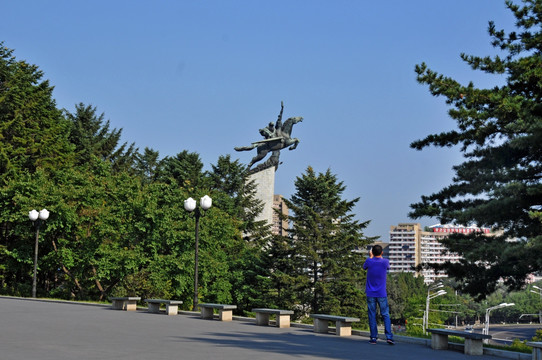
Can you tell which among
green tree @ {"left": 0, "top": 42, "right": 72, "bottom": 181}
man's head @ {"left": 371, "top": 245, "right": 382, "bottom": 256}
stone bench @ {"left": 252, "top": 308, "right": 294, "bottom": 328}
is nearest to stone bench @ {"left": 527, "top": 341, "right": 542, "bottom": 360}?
man's head @ {"left": 371, "top": 245, "right": 382, "bottom": 256}

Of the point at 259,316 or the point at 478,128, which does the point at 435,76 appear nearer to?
Answer: the point at 478,128

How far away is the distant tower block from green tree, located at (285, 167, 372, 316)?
444 inches

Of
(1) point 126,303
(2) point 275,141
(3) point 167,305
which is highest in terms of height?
(2) point 275,141

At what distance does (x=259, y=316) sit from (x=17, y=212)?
2078cm

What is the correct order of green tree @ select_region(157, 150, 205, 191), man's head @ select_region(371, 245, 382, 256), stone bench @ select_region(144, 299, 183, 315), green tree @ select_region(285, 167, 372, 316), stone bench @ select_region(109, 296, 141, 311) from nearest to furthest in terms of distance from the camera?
man's head @ select_region(371, 245, 382, 256) < stone bench @ select_region(144, 299, 183, 315) < stone bench @ select_region(109, 296, 141, 311) < green tree @ select_region(285, 167, 372, 316) < green tree @ select_region(157, 150, 205, 191)

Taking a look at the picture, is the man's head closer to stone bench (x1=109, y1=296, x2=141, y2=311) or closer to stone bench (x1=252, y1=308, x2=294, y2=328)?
stone bench (x1=252, y1=308, x2=294, y2=328)

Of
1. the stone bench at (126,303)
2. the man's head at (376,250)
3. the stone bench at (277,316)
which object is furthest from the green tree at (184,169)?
the man's head at (376,250)

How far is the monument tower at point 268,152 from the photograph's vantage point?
4934 centimetres

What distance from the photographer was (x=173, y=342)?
9703mm

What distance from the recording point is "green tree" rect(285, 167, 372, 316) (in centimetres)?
3528

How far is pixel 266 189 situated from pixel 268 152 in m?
3.30

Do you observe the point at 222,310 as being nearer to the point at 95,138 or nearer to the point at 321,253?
the point at 321,253

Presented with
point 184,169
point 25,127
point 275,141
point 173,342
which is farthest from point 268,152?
point 173,342

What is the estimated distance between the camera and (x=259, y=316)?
13.8 metres
